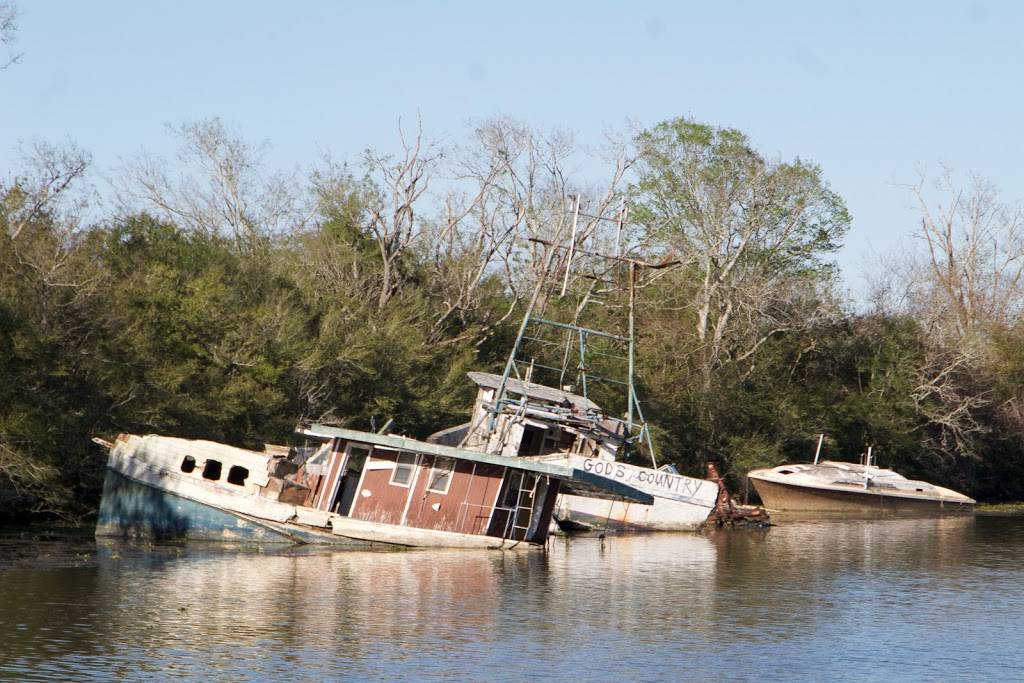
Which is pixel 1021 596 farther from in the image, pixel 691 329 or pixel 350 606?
pixel 691 329

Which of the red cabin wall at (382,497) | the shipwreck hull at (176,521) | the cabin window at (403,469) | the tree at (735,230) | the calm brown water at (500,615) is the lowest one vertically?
the calm brown water at (500,615)

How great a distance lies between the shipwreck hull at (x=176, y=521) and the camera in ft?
109

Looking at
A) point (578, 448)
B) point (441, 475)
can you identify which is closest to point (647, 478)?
point (578, 448)

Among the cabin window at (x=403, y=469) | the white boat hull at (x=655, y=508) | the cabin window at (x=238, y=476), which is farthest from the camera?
the white boat hull at (x=655, y=508)

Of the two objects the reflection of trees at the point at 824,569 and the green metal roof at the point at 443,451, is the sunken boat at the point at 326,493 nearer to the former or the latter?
the green metal roof at the point at 443,451

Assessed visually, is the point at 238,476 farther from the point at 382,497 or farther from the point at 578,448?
the point at 578,448

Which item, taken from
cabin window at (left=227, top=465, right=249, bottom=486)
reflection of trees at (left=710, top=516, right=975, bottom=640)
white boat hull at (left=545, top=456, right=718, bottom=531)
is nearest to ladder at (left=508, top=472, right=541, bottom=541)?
reflection of trees at (left=710, top=516, right=975, bottom=640)

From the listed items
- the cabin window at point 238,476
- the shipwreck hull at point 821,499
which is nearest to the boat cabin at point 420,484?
the cabin window at point 238,476

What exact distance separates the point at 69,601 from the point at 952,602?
18.0 metres

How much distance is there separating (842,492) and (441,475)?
2440 cm

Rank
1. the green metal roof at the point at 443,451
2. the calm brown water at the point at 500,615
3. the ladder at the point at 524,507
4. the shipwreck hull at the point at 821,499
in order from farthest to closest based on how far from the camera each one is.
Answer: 1. the shipwreck hull at the point at 821,499
2. the ladder at the point at 524,507
3. the green metal roof at the point at 443,451
4. the calm brown water at the point at 500,615

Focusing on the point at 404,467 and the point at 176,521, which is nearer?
the point at 176,521

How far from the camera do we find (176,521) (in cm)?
3325

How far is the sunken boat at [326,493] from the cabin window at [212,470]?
0.08 ft
